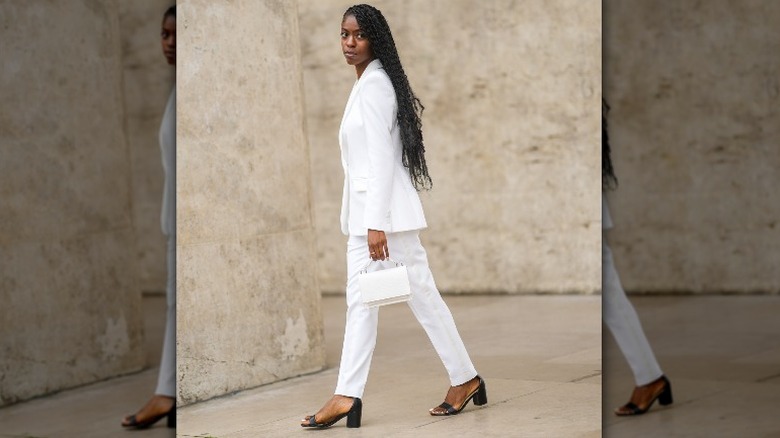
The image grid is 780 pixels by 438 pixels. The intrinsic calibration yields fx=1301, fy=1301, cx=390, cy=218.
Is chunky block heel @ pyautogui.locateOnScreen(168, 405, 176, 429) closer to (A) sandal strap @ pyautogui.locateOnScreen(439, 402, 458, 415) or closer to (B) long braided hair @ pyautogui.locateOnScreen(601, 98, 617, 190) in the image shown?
(B) long braided hair @ pyautogui.locateOnScreen(601, 98, 617, 190)

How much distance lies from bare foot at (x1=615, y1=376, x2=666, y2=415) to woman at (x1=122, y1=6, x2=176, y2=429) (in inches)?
59.3

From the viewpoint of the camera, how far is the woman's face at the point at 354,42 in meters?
5.84

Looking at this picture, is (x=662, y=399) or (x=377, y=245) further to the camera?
(x=377, y=245)

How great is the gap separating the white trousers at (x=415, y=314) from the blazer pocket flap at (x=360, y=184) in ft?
0.71

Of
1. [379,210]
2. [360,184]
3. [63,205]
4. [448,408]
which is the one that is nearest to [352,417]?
[448,408]

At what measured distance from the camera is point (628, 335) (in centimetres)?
405

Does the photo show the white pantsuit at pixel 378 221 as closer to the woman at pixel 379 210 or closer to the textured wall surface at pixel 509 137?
the woman at pixel 379 210

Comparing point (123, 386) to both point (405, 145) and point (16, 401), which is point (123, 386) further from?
point (405, 145)

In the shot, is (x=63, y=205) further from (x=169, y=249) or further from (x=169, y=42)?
(x=169, y=42)

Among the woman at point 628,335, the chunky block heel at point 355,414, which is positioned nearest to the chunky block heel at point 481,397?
the chunky block heel at point 355,414

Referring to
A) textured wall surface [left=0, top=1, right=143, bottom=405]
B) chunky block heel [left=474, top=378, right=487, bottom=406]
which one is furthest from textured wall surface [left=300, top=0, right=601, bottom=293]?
textured wall surface [left=0, top=1, right=143, bottom=405]

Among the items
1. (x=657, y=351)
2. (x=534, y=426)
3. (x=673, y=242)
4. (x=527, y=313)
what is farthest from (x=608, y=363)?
(x=527, y=313)

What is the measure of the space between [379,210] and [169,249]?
1.51 meters

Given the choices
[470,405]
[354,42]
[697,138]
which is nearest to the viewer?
[697,138]
